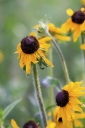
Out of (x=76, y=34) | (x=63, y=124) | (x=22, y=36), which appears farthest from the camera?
(x=22, y=36)

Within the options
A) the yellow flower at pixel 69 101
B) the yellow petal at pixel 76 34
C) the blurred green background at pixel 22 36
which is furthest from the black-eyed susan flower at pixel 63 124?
the blurred green background at pixel 22 36

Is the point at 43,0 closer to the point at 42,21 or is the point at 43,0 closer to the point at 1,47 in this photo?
the point at 1,47

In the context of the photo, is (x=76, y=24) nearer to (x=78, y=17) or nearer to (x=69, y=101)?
(x=78, y=17)

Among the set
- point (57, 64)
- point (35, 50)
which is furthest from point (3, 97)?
point (57, 64)

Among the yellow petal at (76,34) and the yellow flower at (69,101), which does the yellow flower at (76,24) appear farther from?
the yellow flower at (69,101)

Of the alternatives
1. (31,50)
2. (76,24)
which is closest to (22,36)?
(76,24)

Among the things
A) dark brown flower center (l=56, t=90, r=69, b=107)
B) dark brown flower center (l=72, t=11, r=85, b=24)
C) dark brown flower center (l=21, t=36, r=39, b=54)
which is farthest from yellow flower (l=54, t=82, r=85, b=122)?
dark brown flower center (l=72, t=11, r=85, b=24)
